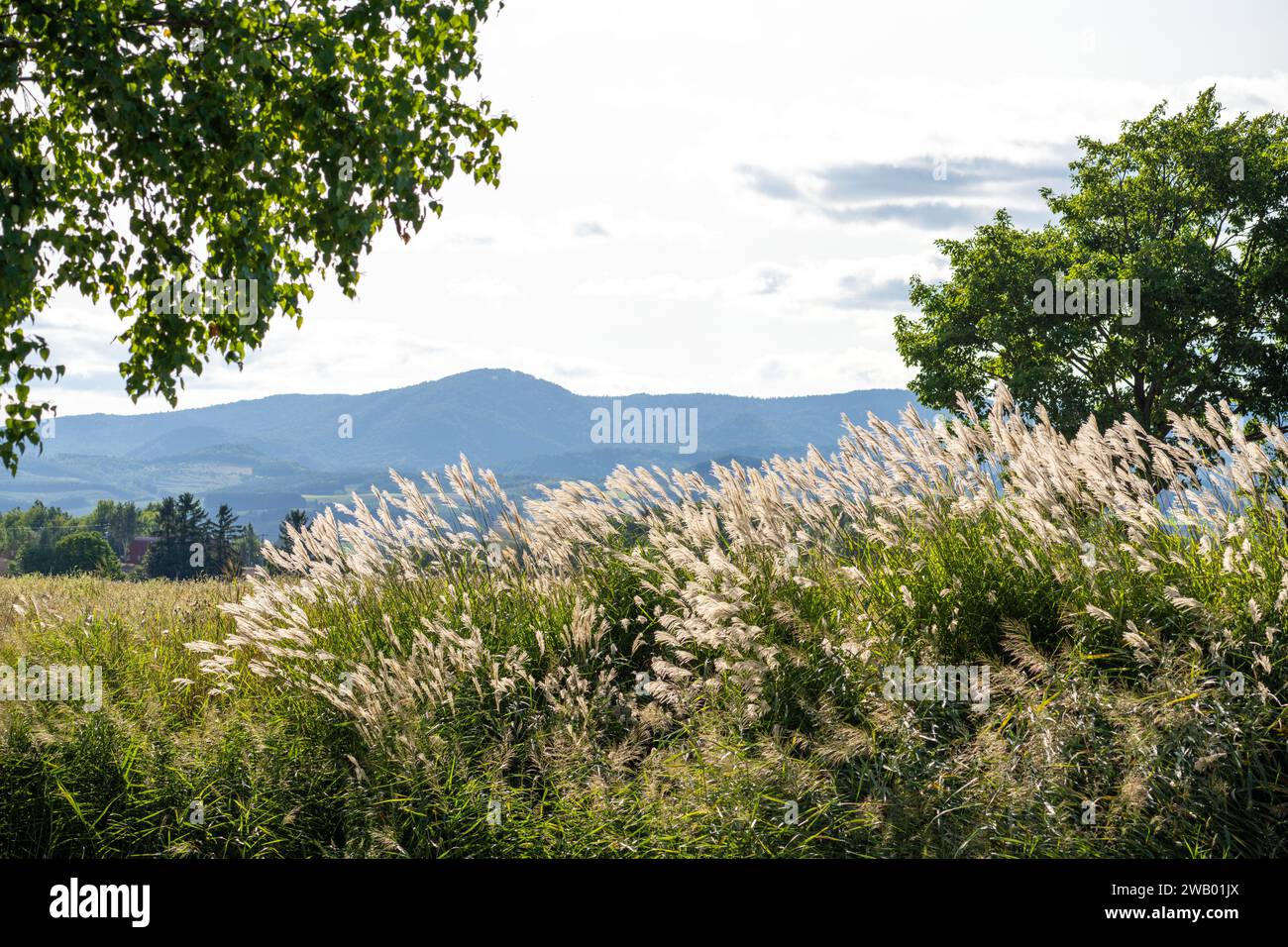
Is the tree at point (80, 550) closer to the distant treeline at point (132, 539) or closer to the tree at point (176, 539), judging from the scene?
the distant treeline at point (132, 539)

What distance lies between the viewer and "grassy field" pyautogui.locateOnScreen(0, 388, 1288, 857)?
462 centimetres

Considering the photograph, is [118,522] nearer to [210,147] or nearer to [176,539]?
[176,539]

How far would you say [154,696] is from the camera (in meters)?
6.66
